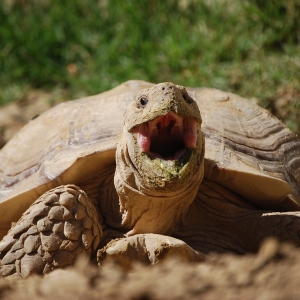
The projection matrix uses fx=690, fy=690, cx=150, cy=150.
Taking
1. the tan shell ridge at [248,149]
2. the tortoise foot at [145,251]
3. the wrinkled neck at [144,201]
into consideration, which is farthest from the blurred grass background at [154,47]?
the tortoise foot at [145,251]

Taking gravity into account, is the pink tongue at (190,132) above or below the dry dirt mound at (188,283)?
below

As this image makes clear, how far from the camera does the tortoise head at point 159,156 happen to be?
346cm

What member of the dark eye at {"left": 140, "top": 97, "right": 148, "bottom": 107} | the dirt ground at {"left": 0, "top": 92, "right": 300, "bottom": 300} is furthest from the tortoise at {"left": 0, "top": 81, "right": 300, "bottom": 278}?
the dirt ground at {"left": 0, "top": 92, "right": 300, "bottom": 300}

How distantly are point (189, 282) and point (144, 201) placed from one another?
1300 mm

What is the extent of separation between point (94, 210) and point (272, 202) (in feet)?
3.83

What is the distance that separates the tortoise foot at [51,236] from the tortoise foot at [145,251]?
0.16 m

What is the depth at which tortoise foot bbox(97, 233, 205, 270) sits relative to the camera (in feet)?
11.2

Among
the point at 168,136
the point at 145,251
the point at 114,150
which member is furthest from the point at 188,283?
the point at 114,150

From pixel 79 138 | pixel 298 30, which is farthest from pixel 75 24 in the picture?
pixel 79 138

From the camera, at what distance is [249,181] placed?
3.98 m

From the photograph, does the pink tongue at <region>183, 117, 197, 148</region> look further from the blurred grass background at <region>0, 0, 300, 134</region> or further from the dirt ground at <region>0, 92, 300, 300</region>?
the blurred grass background at <region>0, 0, 300, 134</region>

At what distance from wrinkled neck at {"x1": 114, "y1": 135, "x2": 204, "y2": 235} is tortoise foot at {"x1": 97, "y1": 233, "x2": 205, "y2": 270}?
265 mm

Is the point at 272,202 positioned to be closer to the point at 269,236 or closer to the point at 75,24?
the point at 269,236

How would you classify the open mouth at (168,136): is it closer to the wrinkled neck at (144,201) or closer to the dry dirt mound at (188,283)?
the wrinkled neck at (144,201)
